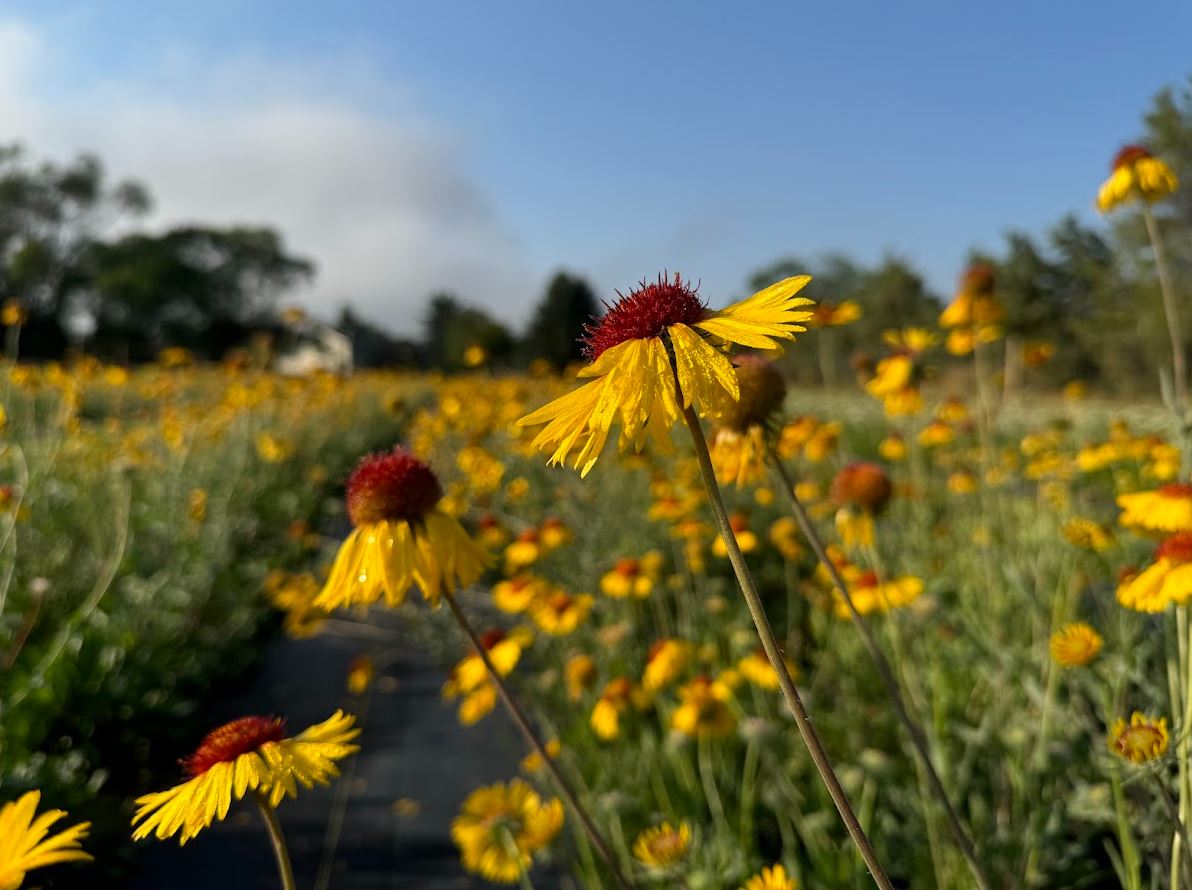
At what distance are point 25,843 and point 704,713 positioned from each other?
1.35m

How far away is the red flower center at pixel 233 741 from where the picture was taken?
2.61 ft

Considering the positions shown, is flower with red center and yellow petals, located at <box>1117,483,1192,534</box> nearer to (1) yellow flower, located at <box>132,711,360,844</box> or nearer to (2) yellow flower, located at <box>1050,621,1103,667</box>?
(2) yellow flower, located at <box>1050,621,1103,667</box>

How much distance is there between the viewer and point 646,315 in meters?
0.72

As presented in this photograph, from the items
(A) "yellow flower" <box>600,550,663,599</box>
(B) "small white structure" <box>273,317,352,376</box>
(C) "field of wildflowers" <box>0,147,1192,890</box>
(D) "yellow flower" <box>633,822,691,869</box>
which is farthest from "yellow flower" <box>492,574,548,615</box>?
(B) "small white structure" <box>273,317,352,376</box>

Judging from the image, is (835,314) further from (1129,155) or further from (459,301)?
(459,301)

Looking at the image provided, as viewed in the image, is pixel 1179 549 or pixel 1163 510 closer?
pixel 1179 549

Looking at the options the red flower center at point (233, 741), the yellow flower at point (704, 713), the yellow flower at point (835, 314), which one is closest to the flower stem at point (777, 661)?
the red flower center at point (233, 741)

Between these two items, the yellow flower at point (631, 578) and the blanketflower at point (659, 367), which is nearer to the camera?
the blanketflower at point (659, 367)

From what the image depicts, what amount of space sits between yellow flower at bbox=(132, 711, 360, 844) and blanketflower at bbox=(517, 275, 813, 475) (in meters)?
0.36

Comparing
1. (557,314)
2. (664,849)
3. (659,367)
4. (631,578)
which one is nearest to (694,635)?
(631,578)

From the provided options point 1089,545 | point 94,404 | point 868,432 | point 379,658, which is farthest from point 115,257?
point 1089,545

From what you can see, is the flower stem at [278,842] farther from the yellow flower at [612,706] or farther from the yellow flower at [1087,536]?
the yellow flower at [1087,536]

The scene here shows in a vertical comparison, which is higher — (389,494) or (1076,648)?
(389,494)

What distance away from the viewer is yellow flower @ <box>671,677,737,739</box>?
1.77m
